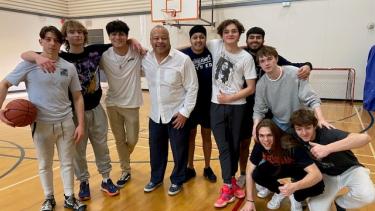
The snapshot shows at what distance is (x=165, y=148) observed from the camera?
3039 millimetres

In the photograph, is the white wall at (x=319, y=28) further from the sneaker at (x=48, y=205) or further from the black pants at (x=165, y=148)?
the sneaker at (x=48, y=205)

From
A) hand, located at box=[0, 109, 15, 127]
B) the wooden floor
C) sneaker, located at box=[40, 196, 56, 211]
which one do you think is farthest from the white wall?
hand, located at box=[0, 109, 15, 127]

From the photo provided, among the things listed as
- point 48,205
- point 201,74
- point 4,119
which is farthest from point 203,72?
point 48,205

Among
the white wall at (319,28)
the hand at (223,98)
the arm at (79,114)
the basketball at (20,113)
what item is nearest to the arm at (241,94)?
the hand at (223,98)

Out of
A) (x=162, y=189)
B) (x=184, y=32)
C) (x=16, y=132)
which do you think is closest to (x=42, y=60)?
(x=162, y=189)

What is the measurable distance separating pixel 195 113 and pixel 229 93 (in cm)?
50

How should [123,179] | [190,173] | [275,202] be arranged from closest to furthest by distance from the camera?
1. [275,202]
2. [123,179]
3. [190,173]

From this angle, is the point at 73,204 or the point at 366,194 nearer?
the point at 366,194

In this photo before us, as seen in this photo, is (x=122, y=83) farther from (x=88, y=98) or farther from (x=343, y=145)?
(x=343, y=145)

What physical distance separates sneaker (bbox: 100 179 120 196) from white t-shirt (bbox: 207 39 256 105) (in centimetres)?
134

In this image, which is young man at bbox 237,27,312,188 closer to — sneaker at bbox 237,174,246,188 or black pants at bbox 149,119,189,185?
sneaker at bbox 237,174,246,188

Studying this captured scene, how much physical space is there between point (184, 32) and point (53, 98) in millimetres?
8528

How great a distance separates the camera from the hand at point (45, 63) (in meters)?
2.27

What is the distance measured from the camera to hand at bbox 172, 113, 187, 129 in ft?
9.10
